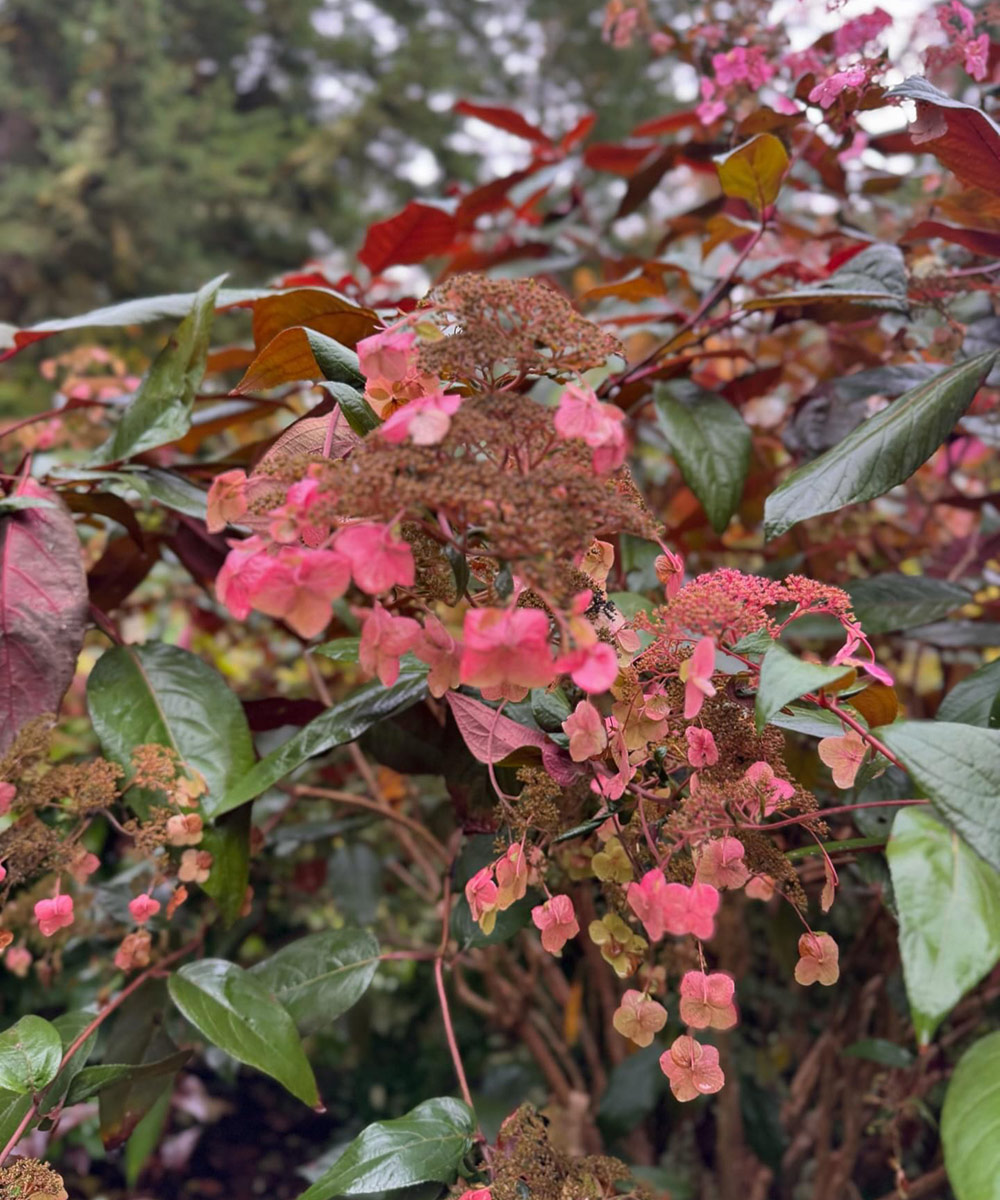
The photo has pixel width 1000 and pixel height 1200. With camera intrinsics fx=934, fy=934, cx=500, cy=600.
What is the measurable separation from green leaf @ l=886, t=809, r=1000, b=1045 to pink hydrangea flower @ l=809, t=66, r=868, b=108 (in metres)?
0.57

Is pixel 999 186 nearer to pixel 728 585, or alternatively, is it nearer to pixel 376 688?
pixel 728 585

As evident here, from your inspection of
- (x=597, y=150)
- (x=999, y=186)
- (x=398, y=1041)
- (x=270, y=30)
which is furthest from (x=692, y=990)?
(x=270, y=30)

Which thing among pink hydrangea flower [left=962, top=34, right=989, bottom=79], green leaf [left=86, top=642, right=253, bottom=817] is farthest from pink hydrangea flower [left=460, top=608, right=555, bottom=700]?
pink hydrangea flower [left=962, top=34, right=989, bottom=79]

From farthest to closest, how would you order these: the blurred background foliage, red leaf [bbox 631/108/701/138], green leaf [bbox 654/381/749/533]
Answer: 1. the blurred background foliage
2. red leaf [bbox 631/108/701/138]
3. green leaf [bbox 654/381/749/533]

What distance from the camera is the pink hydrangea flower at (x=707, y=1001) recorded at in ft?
1.58

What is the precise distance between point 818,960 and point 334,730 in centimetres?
34

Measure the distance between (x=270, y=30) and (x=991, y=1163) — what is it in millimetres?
6188

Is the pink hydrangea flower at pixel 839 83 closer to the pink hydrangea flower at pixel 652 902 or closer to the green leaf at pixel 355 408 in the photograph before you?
the green leaf at pixel 355 408

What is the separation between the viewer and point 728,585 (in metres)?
0.49

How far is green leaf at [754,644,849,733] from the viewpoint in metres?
0.41

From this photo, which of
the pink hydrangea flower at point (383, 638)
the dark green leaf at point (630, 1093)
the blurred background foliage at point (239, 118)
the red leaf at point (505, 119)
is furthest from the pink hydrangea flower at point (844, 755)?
the blurred background foliage at point (239, 118)

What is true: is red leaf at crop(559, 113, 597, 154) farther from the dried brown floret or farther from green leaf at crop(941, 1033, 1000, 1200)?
green leaf at crop(941, 1033, 1000, 1200)

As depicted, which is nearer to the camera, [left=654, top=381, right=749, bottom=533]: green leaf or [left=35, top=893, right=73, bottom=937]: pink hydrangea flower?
[left=35, top=893, right=73, bottom=937]: pink hydrangea flower

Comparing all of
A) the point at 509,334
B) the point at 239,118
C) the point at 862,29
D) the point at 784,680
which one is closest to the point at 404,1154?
the point at 784,680
